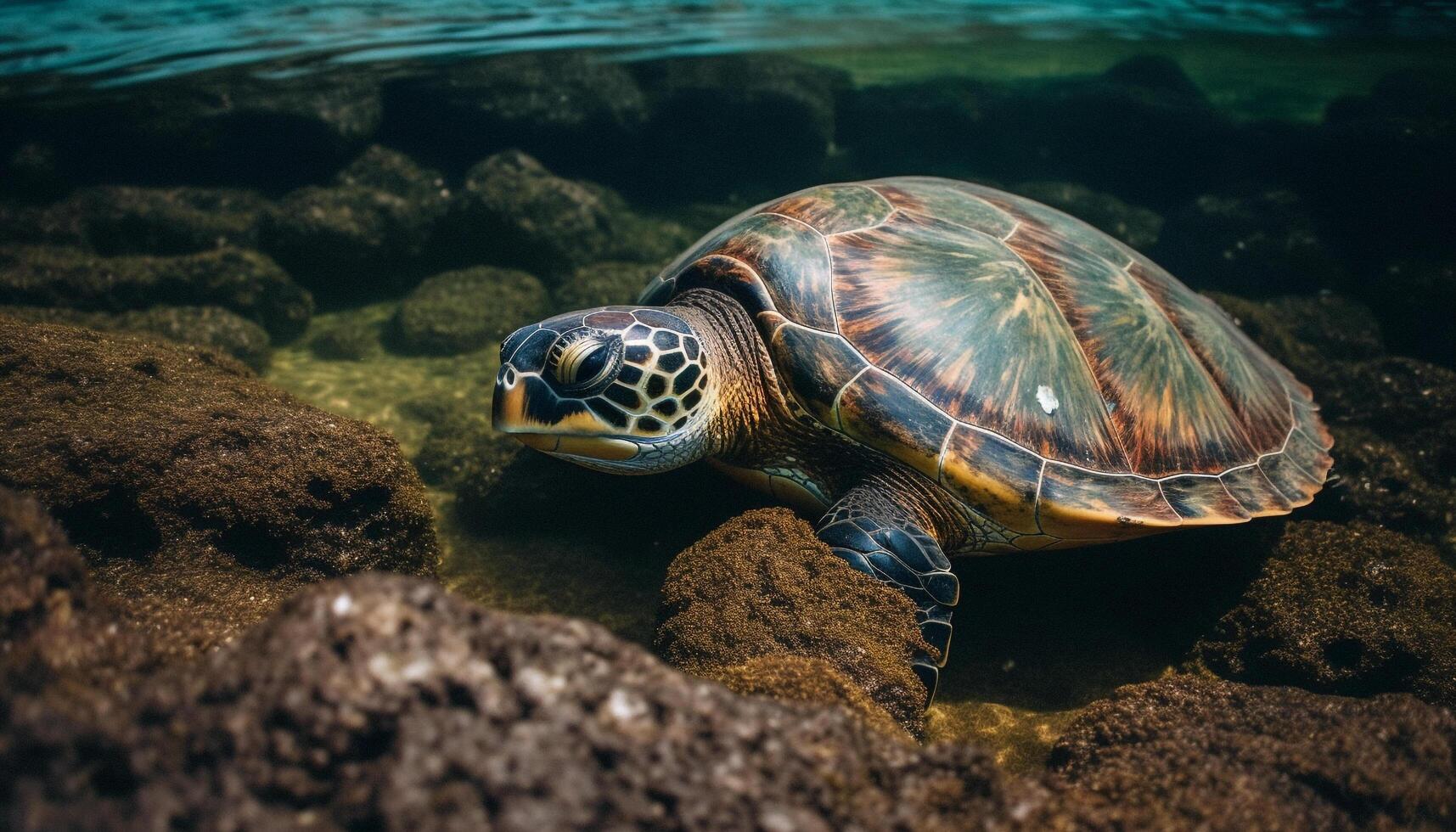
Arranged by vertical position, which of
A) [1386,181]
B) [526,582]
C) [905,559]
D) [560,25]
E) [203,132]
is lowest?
[526,582]

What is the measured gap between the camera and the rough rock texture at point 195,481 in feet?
7.80

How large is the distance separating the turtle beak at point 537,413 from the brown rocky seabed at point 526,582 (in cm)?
55

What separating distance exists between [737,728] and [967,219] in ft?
10.2

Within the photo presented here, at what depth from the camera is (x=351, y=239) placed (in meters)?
6.56

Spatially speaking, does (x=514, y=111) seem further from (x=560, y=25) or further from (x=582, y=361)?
(x=582, y=361)

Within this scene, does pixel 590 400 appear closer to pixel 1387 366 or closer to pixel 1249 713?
pixel 1249 713

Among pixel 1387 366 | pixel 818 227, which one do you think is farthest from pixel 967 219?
pixel 1387 366

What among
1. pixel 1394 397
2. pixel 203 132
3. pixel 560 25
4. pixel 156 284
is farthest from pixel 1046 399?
pixel 203 132

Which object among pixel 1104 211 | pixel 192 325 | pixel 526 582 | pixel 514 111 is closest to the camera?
pixel 526 582

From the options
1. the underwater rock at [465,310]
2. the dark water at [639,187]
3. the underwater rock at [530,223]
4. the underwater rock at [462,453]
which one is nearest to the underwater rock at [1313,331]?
the dark water at [639,187]

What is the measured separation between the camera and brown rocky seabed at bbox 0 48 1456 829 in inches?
37.9

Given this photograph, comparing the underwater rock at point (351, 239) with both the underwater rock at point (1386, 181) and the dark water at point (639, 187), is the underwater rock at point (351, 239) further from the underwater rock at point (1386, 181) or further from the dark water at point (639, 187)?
the underwater rock at point (1386, 181)

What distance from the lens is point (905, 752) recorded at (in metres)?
1.22

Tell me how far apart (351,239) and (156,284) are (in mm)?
1595
